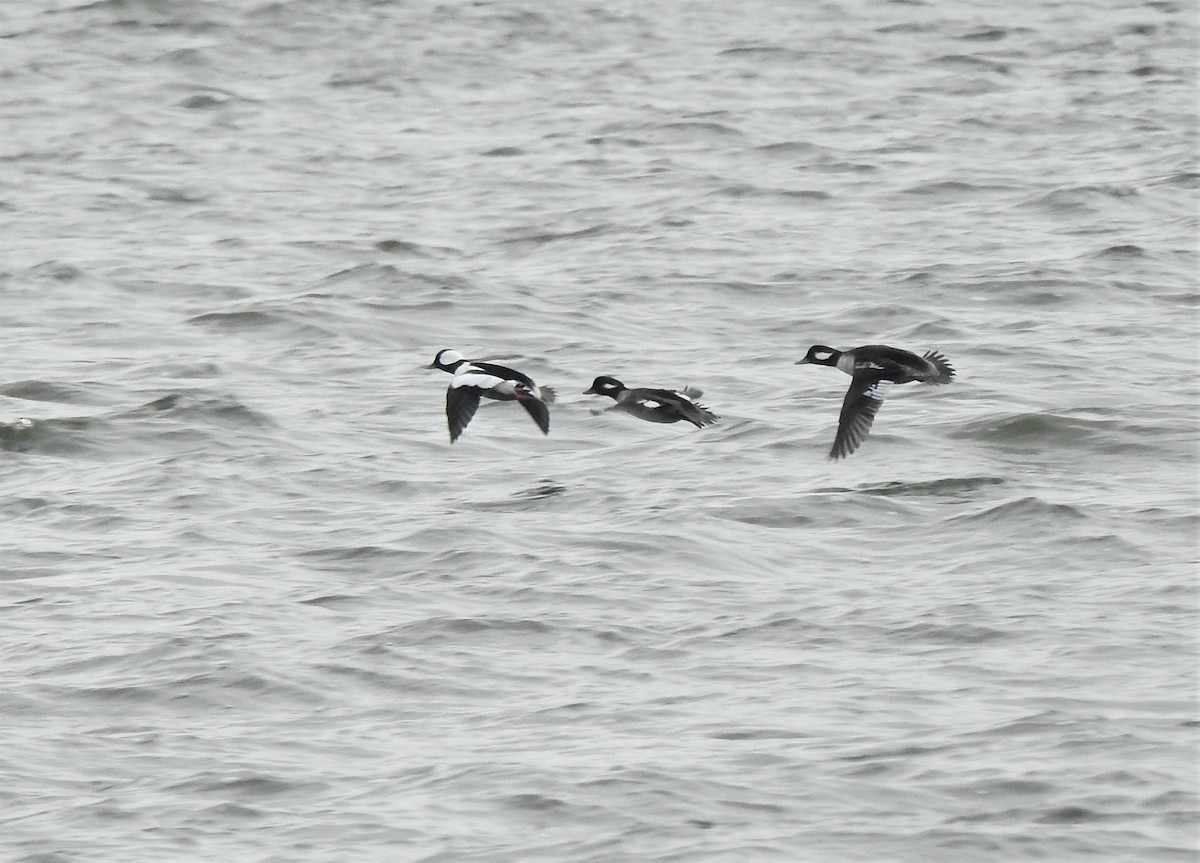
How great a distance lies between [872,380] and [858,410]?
0.52 feet

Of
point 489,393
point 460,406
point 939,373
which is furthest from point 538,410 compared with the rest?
point 939,373

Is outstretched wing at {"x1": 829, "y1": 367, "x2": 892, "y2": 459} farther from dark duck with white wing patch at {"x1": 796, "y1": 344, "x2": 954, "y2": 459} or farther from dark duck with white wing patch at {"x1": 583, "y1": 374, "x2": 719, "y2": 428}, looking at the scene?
dark duck with white wing patch at {"x1": 583, "y1": 374, "x2": 719, "y2": 428}

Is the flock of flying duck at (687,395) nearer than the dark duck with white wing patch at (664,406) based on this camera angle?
Yes

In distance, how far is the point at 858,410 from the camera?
10461mm

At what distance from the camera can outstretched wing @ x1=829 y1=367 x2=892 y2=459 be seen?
1039 cm

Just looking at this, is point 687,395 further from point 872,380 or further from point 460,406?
point 460,406

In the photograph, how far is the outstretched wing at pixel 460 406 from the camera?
10.5m

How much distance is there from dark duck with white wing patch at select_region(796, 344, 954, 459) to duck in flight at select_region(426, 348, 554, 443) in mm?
1393

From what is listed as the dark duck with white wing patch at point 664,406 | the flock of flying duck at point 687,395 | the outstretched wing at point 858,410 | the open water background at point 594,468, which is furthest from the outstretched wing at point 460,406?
the outstretched wing at point 858,410

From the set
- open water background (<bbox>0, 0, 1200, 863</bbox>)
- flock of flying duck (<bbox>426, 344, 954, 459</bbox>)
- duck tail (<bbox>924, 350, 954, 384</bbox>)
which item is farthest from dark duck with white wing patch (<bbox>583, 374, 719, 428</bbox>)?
duck tail (<bbox>924, 350, 954, 384</bbox>)

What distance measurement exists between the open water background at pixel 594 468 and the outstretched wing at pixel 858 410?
277mm

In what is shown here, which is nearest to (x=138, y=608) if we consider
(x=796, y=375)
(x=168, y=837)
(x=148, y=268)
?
(x=168, y=837)

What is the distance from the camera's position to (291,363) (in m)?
13.3

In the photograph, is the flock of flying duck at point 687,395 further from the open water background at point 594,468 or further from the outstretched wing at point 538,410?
the open water background at point 594,468
